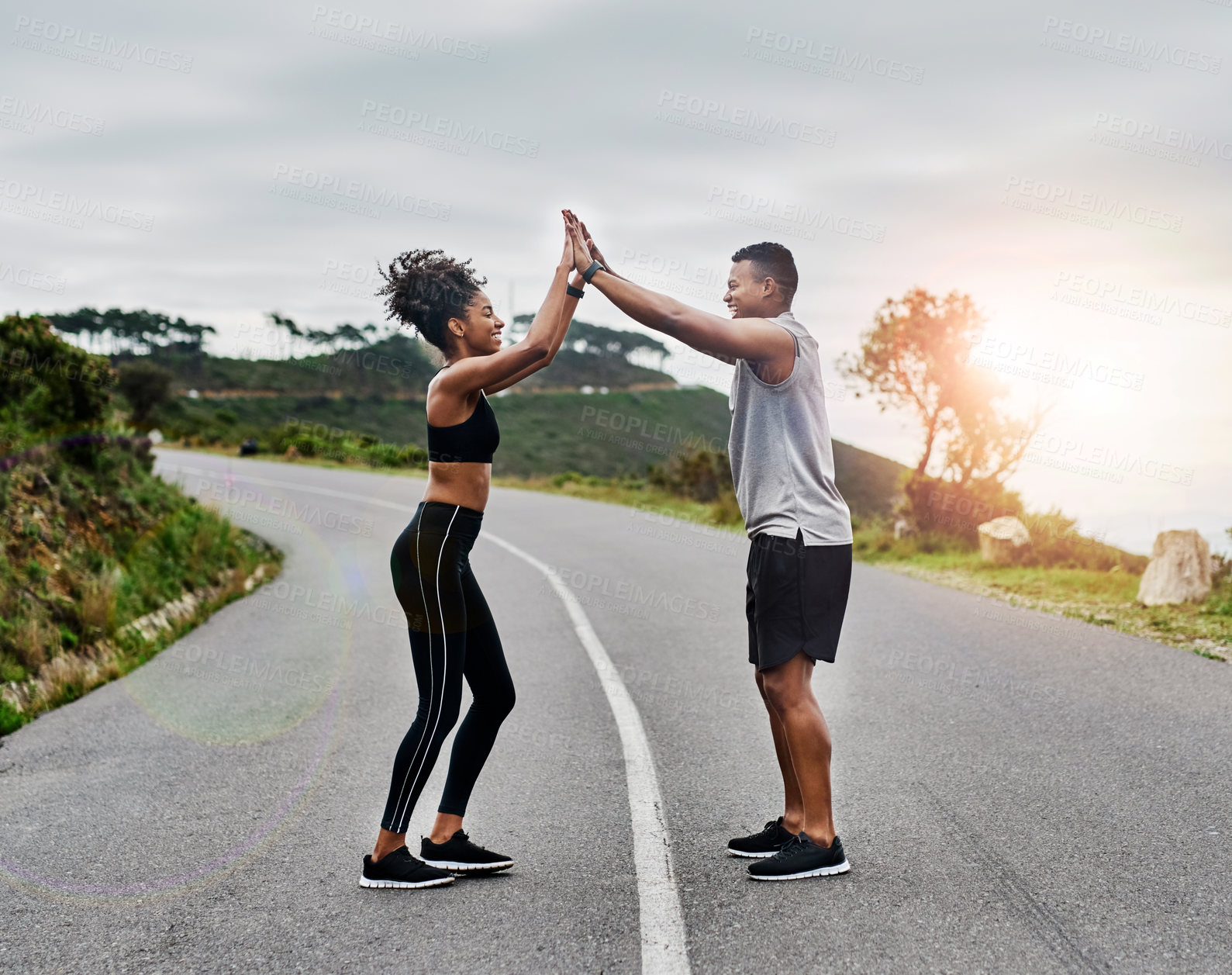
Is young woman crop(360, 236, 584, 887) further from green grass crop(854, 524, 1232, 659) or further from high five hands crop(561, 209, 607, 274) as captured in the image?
green grass crop(854, 524, 1232, 659)

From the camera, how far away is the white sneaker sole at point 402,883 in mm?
3482

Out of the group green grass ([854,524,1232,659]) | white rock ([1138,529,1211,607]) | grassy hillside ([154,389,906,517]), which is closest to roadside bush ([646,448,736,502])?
green grass ([854,524,1232,659])

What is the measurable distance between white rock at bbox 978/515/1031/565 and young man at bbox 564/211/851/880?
10127 millimetres

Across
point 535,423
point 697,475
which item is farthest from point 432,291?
point 535,423

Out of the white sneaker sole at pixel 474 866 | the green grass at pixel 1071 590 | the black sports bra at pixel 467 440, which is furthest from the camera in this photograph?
the green grass at pixel 1071 590

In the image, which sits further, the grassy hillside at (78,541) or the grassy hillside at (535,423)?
the grassy hillside at (535,423)

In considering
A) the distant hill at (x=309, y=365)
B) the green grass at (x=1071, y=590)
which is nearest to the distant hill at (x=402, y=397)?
the distant hill at (x=309, y=365)

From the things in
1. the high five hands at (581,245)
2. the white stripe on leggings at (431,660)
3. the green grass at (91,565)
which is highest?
the high five hands at (581,245)

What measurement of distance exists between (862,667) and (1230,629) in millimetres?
3467

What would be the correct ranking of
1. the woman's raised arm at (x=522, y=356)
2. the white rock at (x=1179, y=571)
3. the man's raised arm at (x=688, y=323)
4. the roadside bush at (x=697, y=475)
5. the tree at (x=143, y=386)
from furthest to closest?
the tree at (x=143, y=386) → the roadside bush at (x=697, y=475) → the white rock at (x=1179, y=571) → the woman's raised arm at (x=522, y=356) → the man's raised arm at (x=688, y=323)

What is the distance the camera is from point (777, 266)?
3609 millimetres

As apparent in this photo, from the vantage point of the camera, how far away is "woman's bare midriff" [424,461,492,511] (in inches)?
136

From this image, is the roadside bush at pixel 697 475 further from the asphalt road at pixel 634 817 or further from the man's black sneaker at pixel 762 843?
the man's black sneaker at pixel 762 843

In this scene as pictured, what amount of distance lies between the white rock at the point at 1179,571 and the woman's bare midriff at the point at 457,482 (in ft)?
26.6
